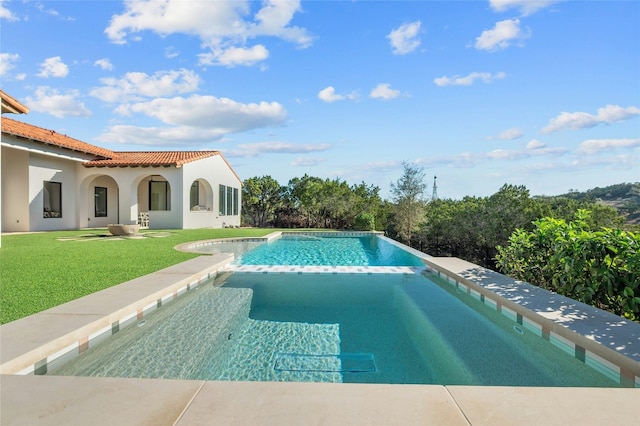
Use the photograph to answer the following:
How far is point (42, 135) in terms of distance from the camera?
662 inches

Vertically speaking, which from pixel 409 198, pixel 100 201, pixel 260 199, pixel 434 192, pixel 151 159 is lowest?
pixel 100 201

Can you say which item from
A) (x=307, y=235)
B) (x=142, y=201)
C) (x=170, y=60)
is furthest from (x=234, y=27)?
(x=142, y=201)

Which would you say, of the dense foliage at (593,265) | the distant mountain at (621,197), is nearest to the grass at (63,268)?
the dense foliage at (593,265)

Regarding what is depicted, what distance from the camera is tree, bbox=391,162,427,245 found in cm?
2464

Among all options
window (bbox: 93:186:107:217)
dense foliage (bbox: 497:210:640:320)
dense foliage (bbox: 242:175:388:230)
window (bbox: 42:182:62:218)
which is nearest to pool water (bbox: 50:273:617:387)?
dense foliage (bbox: 497:210:640:320)

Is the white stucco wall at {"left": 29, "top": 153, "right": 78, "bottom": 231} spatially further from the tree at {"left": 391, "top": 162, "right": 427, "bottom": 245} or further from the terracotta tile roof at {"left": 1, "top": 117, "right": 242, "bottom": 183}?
the tree at {"left": 391, "top": 162, "right": 427, "bottom": 245}

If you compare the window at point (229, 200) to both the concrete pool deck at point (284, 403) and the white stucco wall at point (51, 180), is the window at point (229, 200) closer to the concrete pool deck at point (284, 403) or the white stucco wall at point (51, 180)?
the white stucco wall at point (51, 180)

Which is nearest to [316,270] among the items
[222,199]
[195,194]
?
[195,194]

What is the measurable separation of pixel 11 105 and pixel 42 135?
257 inches

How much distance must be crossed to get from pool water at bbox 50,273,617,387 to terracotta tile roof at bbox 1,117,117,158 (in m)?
13.4

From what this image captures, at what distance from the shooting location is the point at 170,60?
667 inches

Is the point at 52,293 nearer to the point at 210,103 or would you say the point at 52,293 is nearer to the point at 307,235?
the point at 307,235

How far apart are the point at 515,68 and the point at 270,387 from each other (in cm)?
1360

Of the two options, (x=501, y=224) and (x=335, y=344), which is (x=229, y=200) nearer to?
(x=501, y=224)
